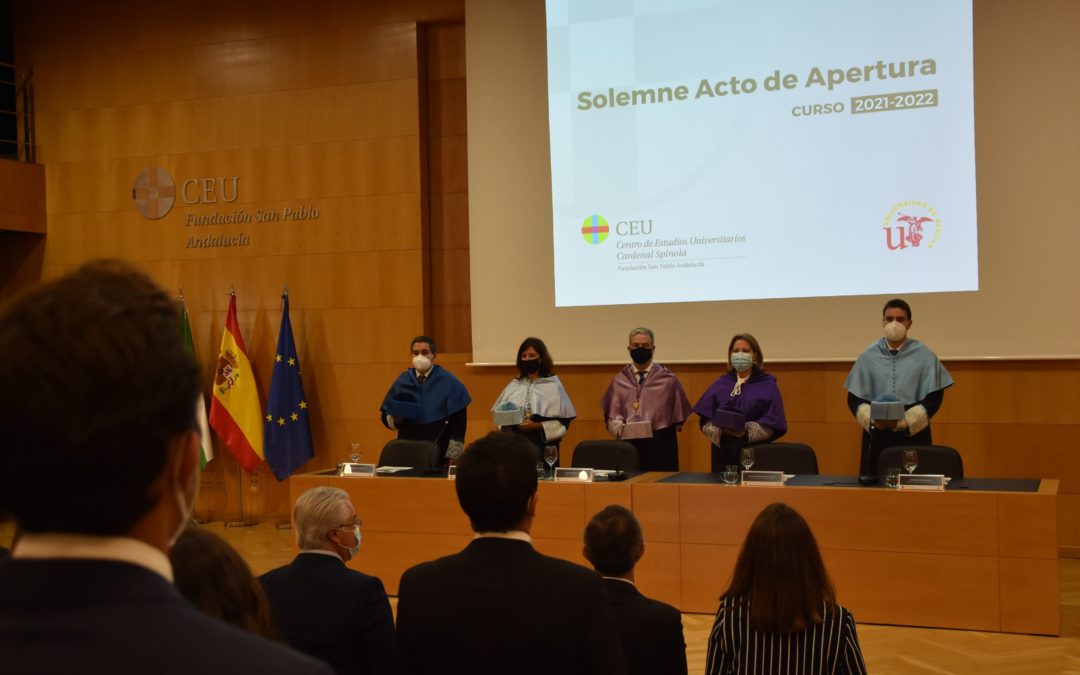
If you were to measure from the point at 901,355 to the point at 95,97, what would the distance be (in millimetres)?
6988

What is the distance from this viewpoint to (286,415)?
26.2ft

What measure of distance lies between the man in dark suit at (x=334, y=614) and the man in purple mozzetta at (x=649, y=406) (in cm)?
364

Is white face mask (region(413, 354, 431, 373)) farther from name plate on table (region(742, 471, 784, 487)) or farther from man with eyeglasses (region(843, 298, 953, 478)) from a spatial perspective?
man with eyeglasses (region(843, 298, 953, 478))

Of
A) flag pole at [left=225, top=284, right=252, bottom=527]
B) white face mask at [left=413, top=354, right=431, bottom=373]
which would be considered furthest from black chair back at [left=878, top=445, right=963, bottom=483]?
flag pole at [left=225, top=284, right=252, bottom=527]

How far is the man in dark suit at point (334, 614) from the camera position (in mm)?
2332

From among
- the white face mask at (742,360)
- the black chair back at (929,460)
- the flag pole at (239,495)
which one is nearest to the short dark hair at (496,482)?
the black chair back at (929,460)

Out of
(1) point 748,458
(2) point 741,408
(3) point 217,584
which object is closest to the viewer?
(3) point 217,584

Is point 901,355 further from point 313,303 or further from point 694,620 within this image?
point 313,303

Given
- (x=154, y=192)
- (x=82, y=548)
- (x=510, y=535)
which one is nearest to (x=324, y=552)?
(x=510, y=535)

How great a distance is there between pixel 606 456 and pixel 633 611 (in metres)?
3.35

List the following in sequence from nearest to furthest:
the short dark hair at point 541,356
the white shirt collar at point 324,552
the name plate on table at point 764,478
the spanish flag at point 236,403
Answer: the white shirt collar at point 324,552 → the name plate on table at point 764,478 → the short dark hair at point 541,356 → the spanish flag at point 236,403

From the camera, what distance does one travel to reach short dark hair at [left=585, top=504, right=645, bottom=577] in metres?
2.38

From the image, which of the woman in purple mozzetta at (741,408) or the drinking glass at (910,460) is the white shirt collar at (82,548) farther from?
the woman in purple mozzetta at (741,408)

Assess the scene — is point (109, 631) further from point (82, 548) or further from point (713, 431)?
point (713, 431)
